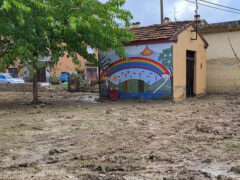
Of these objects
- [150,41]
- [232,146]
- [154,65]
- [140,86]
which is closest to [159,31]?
[150,41]

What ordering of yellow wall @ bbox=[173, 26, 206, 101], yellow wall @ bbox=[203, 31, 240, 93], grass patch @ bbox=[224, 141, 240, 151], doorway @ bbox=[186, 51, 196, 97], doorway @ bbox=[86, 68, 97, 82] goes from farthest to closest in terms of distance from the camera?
doorway @ bbox=[86, 68, 97, 82], yellow wall @ bbox=[203, 31, 240, 93], doorway @ bbox=[186, 51, 196, 97], yellow wall @ bbox=[173, 26, 206, 101], grass patch @ bbox=[224, 141, 240, 151]

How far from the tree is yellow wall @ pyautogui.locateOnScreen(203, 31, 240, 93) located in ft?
25.0

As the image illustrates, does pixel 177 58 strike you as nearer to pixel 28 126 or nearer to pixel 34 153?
pixel 28 126

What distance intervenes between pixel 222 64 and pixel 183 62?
4.62 meters

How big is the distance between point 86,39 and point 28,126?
15.0ft

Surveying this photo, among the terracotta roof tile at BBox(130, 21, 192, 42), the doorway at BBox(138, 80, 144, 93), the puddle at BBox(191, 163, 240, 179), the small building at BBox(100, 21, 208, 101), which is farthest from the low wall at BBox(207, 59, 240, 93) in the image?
the puddle at BBox(191, 163, 240, 179)

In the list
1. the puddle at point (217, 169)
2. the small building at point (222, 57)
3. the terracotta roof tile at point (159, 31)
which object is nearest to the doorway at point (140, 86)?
the terracotta roof tile at point (159, 31)

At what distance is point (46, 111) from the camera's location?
10109 mm

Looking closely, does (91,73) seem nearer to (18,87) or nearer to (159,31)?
(18,87)

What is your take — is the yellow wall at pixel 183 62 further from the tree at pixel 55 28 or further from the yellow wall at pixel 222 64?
the tree at pixel 55 28

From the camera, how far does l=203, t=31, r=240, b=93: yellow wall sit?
16375 millimetres

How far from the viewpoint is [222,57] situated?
1683 cm

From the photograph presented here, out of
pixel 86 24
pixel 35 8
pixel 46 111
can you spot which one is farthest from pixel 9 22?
pixel 46 111

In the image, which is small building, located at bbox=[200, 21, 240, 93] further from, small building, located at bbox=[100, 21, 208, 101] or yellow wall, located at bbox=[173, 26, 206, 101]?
small building, located at bbox=[100, 21, 208, 101]
